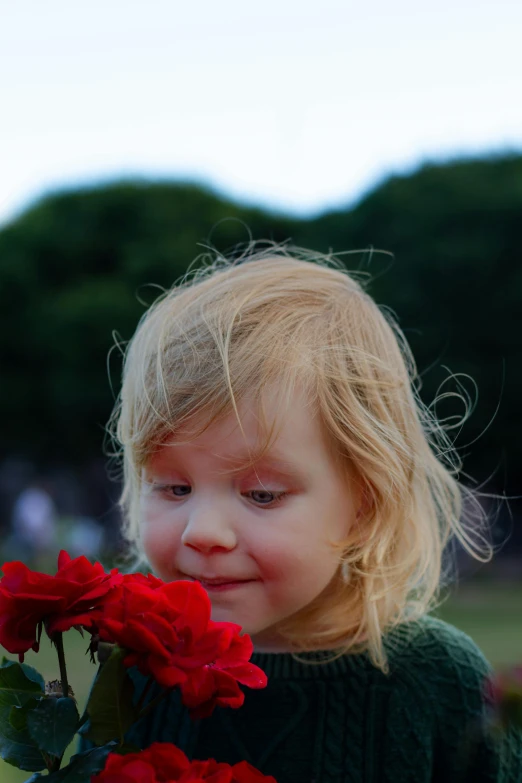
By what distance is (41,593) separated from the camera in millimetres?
1304

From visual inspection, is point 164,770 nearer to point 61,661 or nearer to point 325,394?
point 61,661

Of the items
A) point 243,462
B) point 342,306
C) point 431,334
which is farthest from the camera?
point 431,334

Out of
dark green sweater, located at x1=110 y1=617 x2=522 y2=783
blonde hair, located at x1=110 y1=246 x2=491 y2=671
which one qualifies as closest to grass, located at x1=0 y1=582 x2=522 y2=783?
dark green sweater, located at x1=110 y1=617 x2=522 y2=783

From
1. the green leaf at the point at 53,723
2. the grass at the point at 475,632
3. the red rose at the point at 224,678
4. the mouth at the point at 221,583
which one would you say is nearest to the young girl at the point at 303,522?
the mouth at the point at 221,583

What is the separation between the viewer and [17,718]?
132 cm

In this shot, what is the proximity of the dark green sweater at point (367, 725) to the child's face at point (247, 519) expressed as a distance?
22 cm

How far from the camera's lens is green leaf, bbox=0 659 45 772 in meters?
1.32

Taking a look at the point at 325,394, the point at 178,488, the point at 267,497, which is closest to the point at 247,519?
the point at 267,497

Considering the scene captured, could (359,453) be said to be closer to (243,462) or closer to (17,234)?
(243,462)

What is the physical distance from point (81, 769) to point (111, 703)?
109mm

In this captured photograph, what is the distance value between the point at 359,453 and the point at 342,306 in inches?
14.6

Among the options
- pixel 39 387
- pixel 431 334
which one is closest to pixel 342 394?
pixel 431 334

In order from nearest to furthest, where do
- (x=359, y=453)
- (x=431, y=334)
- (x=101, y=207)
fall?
(x=359, y=453)
(x=431, y=334)
(x=101, y=207)

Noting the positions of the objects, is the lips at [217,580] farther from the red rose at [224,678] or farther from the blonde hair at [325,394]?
the red rose at [224,678]
